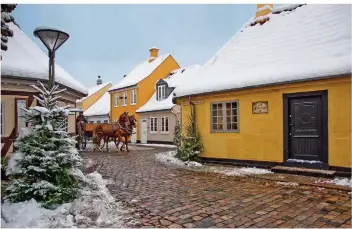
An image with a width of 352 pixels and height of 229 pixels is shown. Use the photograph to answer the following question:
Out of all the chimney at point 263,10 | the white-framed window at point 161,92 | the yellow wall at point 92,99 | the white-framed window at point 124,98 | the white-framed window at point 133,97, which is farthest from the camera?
the yellow wall at point 92,99

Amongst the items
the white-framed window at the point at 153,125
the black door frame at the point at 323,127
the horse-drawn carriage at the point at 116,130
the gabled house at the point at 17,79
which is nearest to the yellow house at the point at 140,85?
the white-framed window at the point at 153,125

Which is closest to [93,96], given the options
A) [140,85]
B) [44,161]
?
[140,85]

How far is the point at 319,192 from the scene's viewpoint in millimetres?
6074

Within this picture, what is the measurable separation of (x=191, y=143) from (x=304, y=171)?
173 inches

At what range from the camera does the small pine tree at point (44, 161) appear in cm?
468

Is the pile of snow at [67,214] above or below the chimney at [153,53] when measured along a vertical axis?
below

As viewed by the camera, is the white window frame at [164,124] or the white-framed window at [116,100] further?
the white-framed window at [116,100]

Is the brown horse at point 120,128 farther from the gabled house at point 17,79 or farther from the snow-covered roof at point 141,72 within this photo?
the snow-covered roof at point 141,72

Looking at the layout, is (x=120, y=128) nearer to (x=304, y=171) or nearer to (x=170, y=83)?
(x=170, y=83)

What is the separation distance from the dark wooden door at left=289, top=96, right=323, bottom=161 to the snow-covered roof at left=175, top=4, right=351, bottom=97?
813 mm

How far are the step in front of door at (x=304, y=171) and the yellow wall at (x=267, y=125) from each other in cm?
40

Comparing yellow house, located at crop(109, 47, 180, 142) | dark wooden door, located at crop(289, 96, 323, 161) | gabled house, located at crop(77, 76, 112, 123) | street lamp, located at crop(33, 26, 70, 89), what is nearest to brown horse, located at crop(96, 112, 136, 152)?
yellow house, located at crop(109, 47, 180, 142)

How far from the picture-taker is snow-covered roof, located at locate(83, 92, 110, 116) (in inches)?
1285

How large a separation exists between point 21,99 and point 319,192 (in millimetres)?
7914
